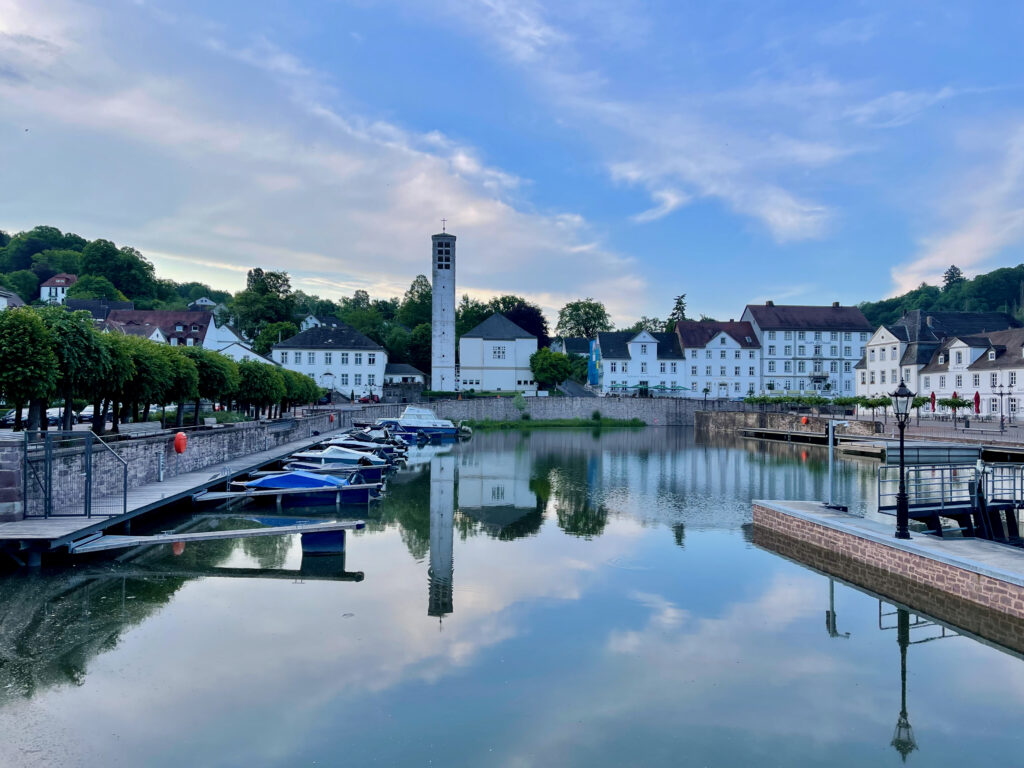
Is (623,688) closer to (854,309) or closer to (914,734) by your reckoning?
(914,734)

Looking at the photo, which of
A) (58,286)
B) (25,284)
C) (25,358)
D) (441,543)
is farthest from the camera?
(25,284)

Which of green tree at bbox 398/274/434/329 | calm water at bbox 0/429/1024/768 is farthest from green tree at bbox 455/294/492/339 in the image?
calm water at bbox 0/429/1024/768

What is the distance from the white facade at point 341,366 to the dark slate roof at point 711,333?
36177 millimetres

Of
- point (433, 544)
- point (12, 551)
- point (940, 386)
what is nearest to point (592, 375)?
point (940, 386)

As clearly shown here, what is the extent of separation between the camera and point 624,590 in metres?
15.3

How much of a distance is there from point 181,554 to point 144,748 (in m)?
10.3

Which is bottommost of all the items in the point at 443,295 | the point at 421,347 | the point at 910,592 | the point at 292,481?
the point at 910,592

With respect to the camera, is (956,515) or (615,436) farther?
(615,436)

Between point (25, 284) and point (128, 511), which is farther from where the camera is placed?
point (25, 284)

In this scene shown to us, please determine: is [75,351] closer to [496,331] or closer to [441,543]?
[441,543]

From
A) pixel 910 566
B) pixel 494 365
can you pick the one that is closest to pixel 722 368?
pixel 494 365

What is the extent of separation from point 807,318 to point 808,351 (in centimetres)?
418

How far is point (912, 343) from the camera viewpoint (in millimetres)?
64750

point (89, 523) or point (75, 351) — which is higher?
point (75, 351)
